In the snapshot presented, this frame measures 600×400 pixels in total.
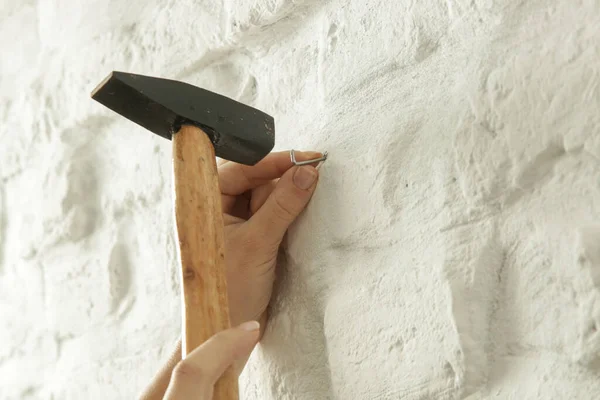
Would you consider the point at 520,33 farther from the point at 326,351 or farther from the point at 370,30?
the point at 326,351

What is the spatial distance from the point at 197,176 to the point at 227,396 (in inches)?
9.3

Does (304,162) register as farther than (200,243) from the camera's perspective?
Yes

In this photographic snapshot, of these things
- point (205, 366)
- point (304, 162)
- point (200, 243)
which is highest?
point (304, 162)

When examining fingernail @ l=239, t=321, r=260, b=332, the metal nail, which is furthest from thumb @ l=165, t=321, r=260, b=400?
the metal nail

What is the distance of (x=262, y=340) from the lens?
92 cm

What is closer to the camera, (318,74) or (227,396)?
(227,396)

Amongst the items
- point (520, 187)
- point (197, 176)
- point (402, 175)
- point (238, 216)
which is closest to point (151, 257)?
point (238, 216)

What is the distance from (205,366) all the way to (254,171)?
0.29 metres

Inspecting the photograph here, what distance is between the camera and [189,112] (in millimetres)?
803

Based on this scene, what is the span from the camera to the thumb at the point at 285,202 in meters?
0.85

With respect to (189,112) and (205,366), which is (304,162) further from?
(205,366)


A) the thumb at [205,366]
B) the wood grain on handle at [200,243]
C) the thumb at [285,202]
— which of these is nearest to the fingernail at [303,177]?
the thumb at [285,202]

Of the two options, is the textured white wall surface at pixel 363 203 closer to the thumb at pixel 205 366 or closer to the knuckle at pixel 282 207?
the knuckle at pixel 282 207

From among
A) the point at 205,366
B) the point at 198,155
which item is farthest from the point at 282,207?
the point at 205,366
